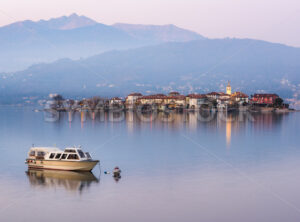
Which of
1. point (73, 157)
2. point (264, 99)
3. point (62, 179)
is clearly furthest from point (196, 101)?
point (62, 179)

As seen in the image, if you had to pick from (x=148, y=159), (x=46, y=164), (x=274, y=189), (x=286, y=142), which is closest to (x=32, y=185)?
(x=46, y=164)

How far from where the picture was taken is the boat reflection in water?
19.4 m

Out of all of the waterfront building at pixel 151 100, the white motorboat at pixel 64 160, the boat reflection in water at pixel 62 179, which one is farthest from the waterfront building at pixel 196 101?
the boat reflection in water at pixel 62 179

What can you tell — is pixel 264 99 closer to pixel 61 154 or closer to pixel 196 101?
pixel 196 101

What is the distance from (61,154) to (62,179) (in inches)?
74.4

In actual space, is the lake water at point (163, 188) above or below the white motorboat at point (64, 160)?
below

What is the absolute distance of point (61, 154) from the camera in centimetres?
2209

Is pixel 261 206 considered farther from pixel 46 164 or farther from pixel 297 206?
pixel 46 164

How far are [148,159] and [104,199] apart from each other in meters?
10.7

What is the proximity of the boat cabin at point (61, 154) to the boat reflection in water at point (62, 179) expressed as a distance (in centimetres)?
75

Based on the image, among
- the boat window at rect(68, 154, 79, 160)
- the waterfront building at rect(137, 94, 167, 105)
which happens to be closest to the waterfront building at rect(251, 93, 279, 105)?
the waterfront building at rect(137, 94, 167, 105)

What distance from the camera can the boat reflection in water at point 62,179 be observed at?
765 inches

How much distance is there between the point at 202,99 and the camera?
142 m

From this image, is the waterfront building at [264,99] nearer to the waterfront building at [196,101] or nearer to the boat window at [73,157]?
the waterfront building at [196,101]
